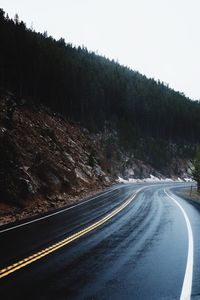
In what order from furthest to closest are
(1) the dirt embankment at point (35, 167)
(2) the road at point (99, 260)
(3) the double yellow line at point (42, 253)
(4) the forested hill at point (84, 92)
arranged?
(4) the forested hill at point (84, 92)
(1) the dirt embankment at point (35, 167)
(3) the double yellow line at point (42, 253)
(2) the road at point (99, 260)

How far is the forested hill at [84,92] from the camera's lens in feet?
172

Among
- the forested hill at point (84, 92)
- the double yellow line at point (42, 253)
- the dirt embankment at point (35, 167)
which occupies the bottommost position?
the double yellow line at point (42, 253)

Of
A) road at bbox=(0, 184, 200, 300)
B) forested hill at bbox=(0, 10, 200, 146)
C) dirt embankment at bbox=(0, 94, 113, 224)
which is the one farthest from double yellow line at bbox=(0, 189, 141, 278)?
forested hill at bbox=(0, 10, 200, 146)

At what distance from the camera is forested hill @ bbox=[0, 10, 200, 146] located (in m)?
52.4

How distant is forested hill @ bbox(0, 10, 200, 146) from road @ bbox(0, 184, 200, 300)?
119ft

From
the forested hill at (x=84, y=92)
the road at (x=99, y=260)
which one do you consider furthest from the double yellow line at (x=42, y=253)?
the forested hill at (x=84, y=92)

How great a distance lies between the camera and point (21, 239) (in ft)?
36.4

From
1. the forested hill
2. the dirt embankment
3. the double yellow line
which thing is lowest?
the double yellow line

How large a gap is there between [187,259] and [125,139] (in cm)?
7372

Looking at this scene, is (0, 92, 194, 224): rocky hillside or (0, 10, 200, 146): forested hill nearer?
(0, 92, 194, 224): rocky hillside

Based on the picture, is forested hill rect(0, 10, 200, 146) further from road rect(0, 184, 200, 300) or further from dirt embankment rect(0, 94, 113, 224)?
road rect(0, 184, 200, 300)

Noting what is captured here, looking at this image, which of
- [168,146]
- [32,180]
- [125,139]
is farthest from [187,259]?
[168,146]

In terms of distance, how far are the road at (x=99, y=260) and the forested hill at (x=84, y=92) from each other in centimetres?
3621

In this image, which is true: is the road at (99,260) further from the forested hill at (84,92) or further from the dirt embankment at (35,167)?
the forested hill at (84,92)
